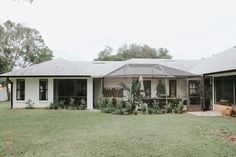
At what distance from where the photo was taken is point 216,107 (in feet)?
65.7

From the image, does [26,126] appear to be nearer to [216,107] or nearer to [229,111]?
[229,111]

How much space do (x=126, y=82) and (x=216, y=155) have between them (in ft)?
54.4

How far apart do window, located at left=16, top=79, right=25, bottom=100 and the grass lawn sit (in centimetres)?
938

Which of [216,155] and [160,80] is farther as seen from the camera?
[160,80]

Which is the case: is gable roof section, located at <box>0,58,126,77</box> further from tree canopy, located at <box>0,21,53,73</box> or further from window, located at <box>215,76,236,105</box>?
tree canopy, located at <box>0,21,53,73</box>

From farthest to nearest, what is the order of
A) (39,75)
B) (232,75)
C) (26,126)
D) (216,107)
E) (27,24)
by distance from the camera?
(27,24) → (39,75) → (216,107) → (232,75) → (26,126)

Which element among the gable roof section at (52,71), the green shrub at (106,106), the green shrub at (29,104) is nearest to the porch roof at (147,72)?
the green shrub at (106,106)

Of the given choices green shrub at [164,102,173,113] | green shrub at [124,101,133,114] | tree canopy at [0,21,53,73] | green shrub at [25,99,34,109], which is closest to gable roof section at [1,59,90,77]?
green shrub at [25,99,34,109]

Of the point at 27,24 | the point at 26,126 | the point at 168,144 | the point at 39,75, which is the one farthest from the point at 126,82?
the point at 27,24

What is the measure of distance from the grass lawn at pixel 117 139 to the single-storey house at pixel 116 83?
717 centimetres

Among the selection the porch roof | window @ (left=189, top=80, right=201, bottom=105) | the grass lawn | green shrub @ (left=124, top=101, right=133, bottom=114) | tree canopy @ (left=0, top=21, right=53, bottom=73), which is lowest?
the grass lawn

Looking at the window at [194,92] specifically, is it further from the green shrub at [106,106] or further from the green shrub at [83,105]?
the green shrub at [83,105]

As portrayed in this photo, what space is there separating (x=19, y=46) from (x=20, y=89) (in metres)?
19.6

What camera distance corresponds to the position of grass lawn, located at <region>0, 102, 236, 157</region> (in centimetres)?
796
